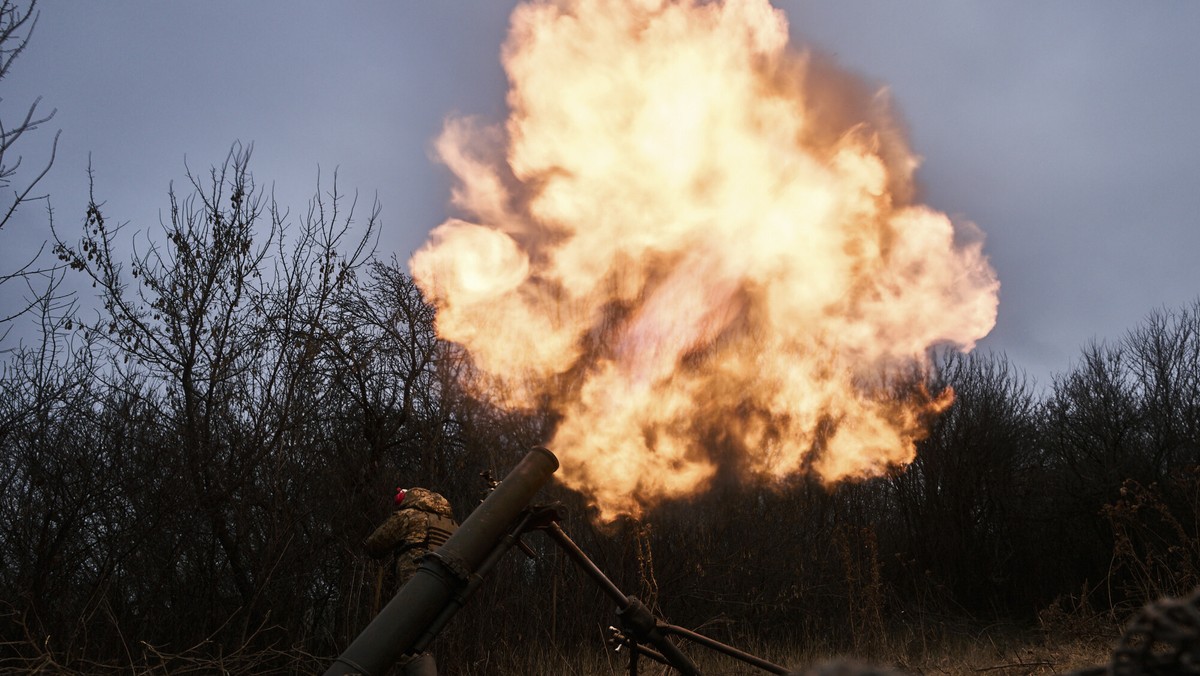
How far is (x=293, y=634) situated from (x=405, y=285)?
19.5 feet

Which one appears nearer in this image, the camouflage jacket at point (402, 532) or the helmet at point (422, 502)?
the camouflage jacket at point (402, 532)

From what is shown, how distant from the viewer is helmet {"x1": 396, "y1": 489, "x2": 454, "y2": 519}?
6.54 meters

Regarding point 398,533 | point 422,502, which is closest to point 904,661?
point 422,502

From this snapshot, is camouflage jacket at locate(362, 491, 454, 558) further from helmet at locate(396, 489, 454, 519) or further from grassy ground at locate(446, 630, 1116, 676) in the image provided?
grassy ground at locate(446, 630, 1116, 676)

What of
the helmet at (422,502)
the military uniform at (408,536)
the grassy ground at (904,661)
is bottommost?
the grassy ground at (904,661)

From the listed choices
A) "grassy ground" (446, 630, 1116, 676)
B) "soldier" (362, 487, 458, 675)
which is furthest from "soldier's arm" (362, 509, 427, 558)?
"grassy ground" (446, 630, 1116, 676)

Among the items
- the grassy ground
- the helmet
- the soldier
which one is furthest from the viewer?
the grassy ground

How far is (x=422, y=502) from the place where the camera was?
6.55 metres

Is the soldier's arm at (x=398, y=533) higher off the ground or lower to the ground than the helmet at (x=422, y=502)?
lower

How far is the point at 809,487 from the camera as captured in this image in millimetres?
18188

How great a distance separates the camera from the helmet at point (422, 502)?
6.54m

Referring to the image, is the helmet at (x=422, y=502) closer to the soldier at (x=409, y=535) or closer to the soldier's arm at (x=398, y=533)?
the soldier at (x=409, y=535)

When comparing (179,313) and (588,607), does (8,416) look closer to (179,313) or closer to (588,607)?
(179,313)

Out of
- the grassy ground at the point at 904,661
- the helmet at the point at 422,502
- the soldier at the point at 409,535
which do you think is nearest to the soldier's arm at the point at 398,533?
the soldier at the point at 409,535
